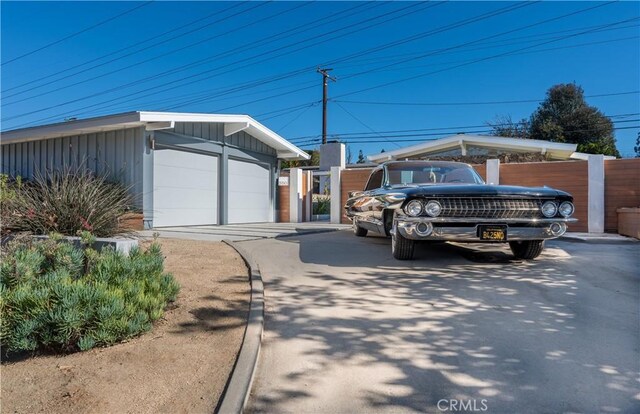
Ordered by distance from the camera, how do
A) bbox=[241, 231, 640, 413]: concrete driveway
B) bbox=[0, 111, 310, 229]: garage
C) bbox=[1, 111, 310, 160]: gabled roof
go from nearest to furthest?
bbox=[241, 231, 640, 413]: concrete driveway, bbox=[1, 111, 310, 160]: gabled roof, bbox=[0, 111, 310, 229]: garage

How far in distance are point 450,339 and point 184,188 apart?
10.1 meters

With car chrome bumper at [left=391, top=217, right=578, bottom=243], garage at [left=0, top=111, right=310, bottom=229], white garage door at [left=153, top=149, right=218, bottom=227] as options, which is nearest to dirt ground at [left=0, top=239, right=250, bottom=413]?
car chrome bumper at [left=391, top=217, right=578, bottom=243]

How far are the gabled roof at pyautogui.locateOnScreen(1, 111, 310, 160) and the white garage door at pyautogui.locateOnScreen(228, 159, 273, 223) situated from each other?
4.46ft

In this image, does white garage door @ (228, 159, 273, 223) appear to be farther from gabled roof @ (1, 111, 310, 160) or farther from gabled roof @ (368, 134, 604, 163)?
gabled roof @ (368, 134, 604, 163)

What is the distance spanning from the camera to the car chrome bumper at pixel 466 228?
5133 millimetres

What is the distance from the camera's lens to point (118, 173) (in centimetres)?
1063

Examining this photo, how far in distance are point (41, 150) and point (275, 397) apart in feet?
42.3

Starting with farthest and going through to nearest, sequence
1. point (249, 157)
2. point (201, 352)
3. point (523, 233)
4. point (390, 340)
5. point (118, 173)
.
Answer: point (249, 157) → point (118, 173) → point (523, 233) → point (390, 340) → point (201, 352)

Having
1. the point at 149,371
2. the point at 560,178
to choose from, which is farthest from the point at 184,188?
the point at 560,178

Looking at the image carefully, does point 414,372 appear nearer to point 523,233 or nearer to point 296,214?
point 523,233

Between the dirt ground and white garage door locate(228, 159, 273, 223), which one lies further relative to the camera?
white garage door locate(228, 159, 273, 223)

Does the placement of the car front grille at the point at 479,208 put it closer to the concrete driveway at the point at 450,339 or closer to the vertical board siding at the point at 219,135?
the concrete driveway at the point at 450,339

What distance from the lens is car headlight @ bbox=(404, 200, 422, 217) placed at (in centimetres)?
517

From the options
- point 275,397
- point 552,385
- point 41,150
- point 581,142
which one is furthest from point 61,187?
point 581,142
